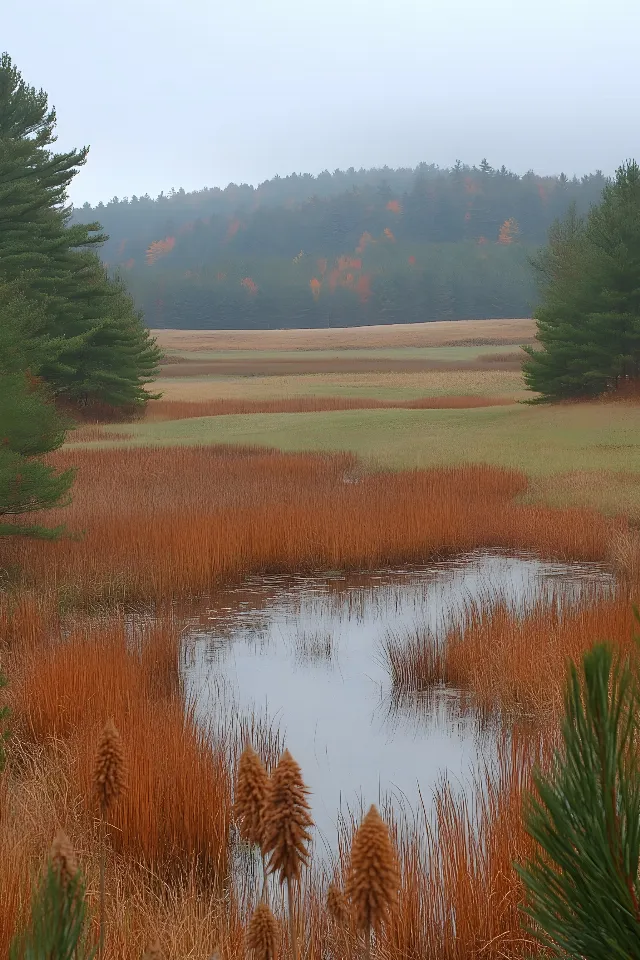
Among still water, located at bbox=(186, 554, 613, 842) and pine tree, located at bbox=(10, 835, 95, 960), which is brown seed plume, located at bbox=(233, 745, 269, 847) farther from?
still water, located at bbox=(186, 554, 613, 842)

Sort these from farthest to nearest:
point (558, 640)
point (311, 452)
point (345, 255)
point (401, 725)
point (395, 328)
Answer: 1. point (345, 255)
2. point (395, 328)
3. point (311, 452)
4. point (558, 640)
5. point (401, 725)

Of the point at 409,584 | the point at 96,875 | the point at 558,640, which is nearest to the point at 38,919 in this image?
the point at 96,875

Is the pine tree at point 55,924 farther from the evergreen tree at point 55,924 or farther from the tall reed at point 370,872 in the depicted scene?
the tall reed at point 370,872

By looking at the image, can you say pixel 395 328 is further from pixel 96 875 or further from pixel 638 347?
pixel 96 875

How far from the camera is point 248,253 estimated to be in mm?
175750

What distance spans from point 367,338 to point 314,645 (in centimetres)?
8112

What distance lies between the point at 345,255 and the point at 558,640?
149305 millimetres

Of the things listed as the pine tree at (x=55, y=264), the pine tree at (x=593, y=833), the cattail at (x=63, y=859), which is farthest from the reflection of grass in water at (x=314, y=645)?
the pine tree at (x=55, y=264)

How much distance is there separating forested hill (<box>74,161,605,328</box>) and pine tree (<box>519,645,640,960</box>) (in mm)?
105234

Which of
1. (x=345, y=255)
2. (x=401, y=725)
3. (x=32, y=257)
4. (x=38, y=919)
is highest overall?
(x=345, y=255)

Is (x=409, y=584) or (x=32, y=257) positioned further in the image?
(x=32, y=257)

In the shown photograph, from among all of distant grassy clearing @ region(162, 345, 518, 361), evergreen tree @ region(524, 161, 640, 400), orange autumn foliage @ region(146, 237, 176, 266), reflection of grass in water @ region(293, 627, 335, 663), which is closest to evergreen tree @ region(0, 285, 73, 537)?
reflection of grass in water @ region(293, 627, 335, 663)

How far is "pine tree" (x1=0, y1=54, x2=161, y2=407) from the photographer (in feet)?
97.9

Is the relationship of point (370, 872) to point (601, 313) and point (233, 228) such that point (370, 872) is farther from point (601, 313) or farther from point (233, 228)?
point (233, 228)
